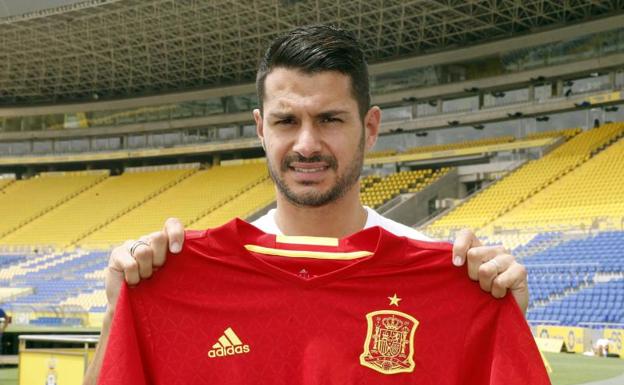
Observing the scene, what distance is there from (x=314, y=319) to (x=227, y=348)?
0.91 ft

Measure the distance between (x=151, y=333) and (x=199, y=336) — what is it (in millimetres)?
151

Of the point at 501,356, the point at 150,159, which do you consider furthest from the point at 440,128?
the point at 501,356

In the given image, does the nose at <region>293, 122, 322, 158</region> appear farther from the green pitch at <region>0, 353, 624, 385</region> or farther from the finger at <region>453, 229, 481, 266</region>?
the green pitch at <region>0, 353, 624, 385</region>

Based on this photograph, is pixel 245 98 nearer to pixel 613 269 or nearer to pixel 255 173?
pixel 255 173

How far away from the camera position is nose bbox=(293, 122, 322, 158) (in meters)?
2.55

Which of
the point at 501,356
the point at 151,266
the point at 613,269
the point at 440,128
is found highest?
the point at 440,128

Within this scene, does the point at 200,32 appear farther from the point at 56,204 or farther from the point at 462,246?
the point at 462,246

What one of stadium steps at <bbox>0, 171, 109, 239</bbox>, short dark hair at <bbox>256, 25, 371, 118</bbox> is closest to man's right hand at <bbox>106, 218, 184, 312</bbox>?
short dark hair at <bbox>256, 25, 371, 118</bbox>

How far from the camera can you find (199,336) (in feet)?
8.35

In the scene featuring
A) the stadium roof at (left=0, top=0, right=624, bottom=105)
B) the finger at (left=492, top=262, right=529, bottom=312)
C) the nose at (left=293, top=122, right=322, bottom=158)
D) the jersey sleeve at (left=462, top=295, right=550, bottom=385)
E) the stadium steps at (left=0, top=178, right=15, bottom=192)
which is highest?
the stadium roof at (left=0, top=0, right=624, bottom=105)

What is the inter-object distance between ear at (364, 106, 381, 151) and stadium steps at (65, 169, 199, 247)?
3020cm

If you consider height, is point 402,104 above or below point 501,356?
above

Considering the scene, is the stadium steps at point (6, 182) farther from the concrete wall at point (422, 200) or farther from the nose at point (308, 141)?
the nose at point (308, 141)

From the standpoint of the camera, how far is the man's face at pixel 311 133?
2562 millimetres
